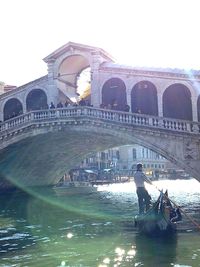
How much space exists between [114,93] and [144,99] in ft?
5.19

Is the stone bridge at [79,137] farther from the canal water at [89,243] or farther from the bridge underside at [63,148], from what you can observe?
the canal water at [89,243]

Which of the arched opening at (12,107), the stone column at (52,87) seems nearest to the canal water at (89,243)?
the stone column at (52,87)

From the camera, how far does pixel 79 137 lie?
2131cm

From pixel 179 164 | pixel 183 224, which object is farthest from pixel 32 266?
pixel 179 164

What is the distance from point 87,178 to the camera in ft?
143

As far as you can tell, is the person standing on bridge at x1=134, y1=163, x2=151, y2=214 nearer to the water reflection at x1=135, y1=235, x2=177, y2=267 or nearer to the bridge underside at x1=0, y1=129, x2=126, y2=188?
the water reflection at x1=135, y1=235, x2=177, y2=267

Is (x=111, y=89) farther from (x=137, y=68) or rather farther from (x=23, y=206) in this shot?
(x=23, y=206)

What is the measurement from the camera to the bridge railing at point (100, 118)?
15.5 m

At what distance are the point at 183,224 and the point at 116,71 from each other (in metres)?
9.03

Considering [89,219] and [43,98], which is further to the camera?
[43,98]

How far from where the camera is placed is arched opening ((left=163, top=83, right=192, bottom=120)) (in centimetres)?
1828

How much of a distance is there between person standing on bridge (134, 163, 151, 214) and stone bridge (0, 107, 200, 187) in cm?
512

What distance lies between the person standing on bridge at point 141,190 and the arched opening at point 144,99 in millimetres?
8798

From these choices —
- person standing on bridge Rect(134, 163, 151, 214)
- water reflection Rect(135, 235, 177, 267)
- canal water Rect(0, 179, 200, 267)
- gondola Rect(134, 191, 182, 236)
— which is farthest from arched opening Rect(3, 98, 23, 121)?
water reflection Rect(135, 235, 177, 267)
